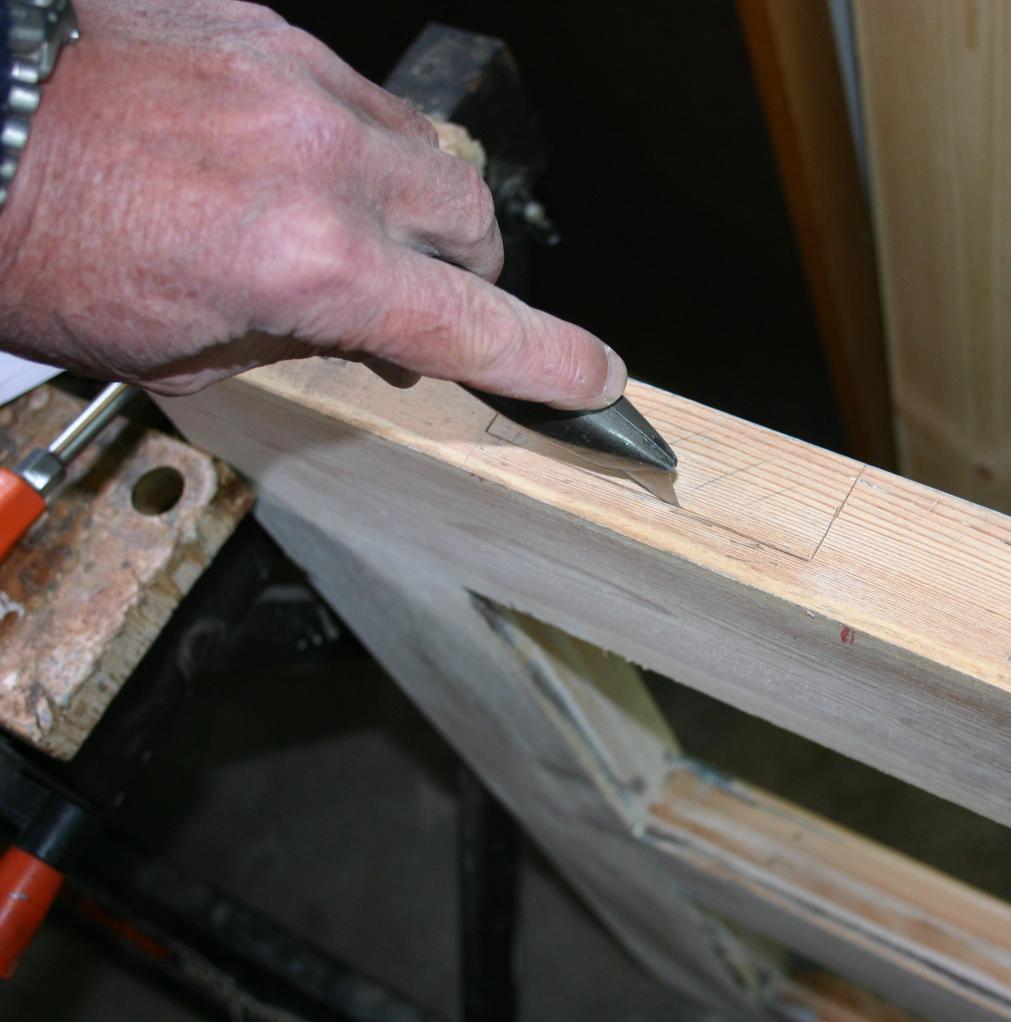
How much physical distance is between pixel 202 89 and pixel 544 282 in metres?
1.26

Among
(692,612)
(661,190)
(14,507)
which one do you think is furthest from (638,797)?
(661,190)

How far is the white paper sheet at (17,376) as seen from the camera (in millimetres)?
774

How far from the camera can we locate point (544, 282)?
1.70 m

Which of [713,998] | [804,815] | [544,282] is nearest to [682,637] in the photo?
[804,815]

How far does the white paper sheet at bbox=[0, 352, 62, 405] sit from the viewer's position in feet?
2.54

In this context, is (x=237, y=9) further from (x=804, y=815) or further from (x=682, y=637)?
(x=804, y=815)

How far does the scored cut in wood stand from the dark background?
870mm

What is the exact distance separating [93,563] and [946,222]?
37.9 inches

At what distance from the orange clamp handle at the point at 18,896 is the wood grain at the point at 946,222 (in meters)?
1.07

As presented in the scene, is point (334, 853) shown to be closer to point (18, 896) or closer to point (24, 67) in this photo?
point (18, 896)

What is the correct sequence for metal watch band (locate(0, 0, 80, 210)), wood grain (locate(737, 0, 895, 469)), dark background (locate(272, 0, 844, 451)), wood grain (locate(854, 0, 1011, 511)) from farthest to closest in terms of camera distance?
dark background (locate(272, 0, 844, 451))
wood grain (locate(737, 0, 895, 469))
wood grain (locate(854, 0, 1011, 511))
metal watch band (locate(0, 0, 80, 210))

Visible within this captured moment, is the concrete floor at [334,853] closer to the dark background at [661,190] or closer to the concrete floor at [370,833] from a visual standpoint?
the concrete floor at [370,833]

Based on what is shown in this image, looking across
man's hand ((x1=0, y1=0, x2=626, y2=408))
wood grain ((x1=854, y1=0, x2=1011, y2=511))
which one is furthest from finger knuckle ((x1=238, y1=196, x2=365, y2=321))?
wood grain ((x1=854, y1=0, x2=1011, y2=511))

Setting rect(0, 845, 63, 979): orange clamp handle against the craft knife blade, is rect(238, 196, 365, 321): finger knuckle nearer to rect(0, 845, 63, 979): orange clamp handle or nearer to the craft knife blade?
the craft knife blade
